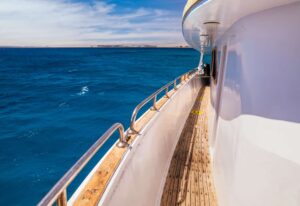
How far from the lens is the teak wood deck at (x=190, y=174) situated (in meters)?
2.56

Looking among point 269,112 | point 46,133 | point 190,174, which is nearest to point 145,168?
point 190,174

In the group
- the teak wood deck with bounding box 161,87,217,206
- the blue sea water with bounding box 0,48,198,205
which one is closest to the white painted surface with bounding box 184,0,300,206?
the teak wood deck with bounding box 161,87,217,206

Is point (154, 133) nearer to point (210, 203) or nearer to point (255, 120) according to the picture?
point (210, 203)

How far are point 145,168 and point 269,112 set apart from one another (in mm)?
1363

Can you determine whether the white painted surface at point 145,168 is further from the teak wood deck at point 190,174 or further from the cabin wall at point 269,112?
the cabin wall at point 269,112

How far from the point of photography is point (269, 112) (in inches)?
58.1

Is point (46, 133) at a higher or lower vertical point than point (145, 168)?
lower

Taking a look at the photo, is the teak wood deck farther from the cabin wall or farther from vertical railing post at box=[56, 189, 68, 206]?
vertical railing post at box=[56, 189, 68, 206]

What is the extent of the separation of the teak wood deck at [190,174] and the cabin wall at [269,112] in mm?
792

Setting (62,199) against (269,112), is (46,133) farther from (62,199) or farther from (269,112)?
(269,112)

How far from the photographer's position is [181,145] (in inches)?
157

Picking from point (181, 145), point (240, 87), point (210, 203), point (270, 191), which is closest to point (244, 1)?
point (240, 87)

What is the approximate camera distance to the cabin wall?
1.30m

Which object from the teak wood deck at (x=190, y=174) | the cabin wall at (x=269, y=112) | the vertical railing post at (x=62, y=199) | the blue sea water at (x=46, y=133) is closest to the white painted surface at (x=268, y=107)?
the cabin wall at (x=269, y=112)
